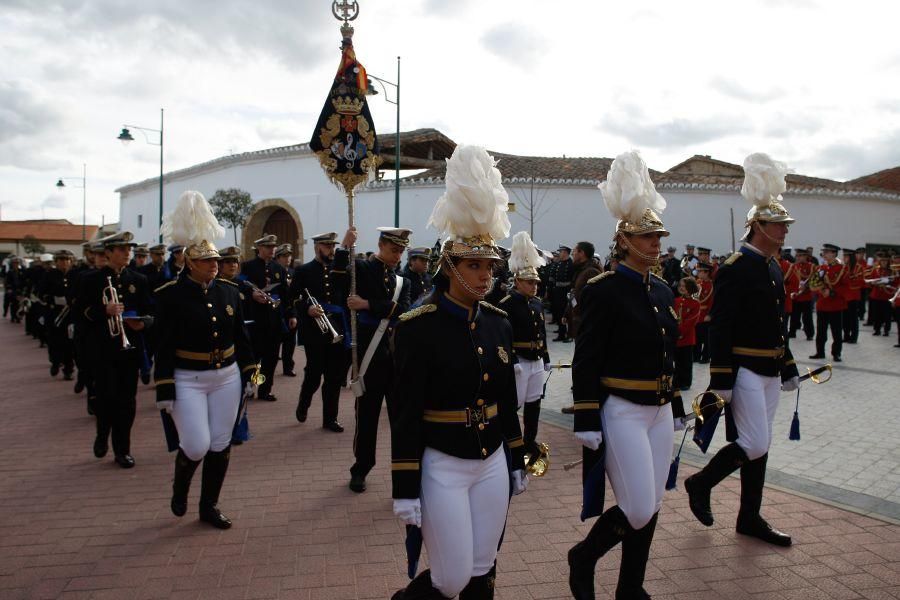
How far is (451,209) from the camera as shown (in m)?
3.18

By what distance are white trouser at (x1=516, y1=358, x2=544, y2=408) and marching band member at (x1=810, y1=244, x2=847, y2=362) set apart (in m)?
8.66

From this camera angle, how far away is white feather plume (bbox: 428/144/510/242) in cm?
315

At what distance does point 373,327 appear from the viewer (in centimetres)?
635

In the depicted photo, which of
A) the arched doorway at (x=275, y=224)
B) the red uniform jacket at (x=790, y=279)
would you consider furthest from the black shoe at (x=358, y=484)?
the arched doorway at (x=275, y=224)

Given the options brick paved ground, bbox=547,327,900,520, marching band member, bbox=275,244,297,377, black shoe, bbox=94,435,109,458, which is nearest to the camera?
brick paved ground, bbox=547,327,900,520

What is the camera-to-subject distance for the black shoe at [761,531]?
4.54 m

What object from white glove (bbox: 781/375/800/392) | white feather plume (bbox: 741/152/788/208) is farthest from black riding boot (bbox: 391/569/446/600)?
white feather plume (bbox: 741/152/788/208)

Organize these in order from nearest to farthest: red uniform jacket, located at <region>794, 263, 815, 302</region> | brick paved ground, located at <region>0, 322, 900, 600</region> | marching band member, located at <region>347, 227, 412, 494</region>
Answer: brick paved ground, located at <region>0, 322, 900, 600</region>
marching band member, located at <region>347, 227, 412, 494</region>
red uniform jacket, located at <region>794, 263, 815, 302</region>

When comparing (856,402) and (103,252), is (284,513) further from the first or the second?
(856,402)

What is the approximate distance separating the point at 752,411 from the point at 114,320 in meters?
5.82

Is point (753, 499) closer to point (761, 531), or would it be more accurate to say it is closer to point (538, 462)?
point (761, 531)

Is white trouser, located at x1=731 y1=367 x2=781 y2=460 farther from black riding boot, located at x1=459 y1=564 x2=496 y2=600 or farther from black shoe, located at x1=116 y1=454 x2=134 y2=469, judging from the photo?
black shoe, located at x1=116 y1=454 x2=134 y2=469

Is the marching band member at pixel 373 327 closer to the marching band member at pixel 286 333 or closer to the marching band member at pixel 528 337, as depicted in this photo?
the marching band member at pixel 528 337

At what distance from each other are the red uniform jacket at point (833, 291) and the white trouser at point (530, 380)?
9019mm
